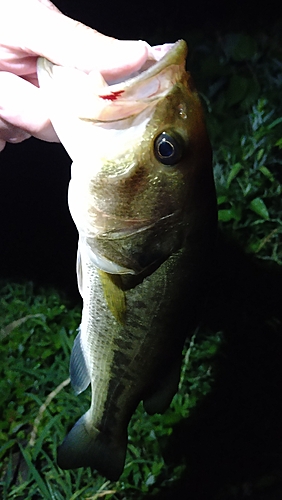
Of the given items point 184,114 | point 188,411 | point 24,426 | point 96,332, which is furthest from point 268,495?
point 184,114

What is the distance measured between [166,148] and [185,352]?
6.13 feet

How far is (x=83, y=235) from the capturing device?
124 cm

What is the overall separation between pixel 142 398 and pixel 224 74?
2620 millimetres

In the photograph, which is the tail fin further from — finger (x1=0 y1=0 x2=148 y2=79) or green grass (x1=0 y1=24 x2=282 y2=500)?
finger (x1=0 y1=0 x2=148 y2=79)

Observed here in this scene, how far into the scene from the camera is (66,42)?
3.80 ft

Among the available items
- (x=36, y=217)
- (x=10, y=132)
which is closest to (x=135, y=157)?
(x=10, y=132)

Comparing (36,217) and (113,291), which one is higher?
(36,217)

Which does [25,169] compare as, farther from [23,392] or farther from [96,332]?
[96,332]

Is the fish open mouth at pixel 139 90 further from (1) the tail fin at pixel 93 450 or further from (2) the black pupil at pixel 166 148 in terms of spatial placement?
(1) the tail fin at pixel 93 450

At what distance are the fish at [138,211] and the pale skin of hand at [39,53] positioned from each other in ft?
0.15

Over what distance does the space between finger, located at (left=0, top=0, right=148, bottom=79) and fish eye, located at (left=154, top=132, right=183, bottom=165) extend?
0.19 metres

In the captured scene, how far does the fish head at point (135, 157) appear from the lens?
3.45 feet

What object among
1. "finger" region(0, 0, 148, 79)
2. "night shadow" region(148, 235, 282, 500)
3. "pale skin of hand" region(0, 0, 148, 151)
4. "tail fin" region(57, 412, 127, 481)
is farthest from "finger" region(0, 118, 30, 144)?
"night shadow" region(148, 235, 282, 500)

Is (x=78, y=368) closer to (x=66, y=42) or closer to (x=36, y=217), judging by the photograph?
(x=66, y=42)
